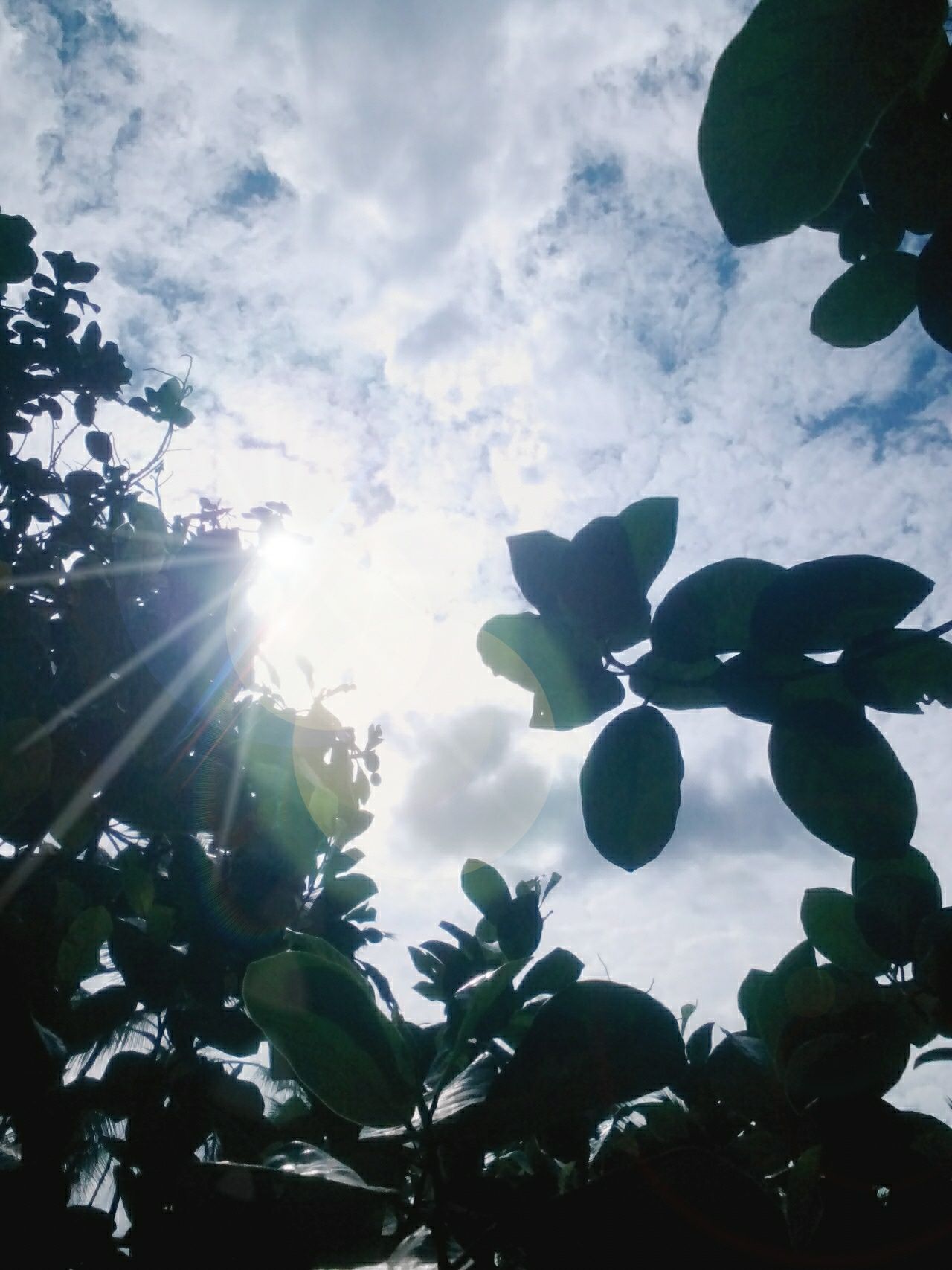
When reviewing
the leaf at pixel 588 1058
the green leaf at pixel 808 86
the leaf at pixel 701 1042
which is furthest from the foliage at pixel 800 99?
the leaf at pixel 701 1042

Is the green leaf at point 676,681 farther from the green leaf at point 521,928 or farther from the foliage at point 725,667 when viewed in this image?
the green leaf at point 521,928

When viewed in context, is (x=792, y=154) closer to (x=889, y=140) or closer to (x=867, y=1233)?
(x=889, y=140)

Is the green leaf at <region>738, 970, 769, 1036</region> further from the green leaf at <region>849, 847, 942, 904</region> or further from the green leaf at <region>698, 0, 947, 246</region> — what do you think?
the green leaf at <region>698, 0, 947, 246</region>

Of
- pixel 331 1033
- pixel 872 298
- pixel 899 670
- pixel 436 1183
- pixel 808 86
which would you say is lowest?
pixel 436 1183

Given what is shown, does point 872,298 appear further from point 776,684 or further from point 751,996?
point 751,996

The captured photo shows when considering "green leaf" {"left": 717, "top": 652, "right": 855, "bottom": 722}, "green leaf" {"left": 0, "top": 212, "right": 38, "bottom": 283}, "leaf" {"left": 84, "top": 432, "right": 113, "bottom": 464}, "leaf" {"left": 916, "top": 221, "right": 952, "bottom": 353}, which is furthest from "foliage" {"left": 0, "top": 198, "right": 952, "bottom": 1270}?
"leaf" {"left": 84, "top": 432, "right": 113, "bottom": 464}

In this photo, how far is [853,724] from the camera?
0.71 metres

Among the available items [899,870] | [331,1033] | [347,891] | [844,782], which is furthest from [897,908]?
[347,891]

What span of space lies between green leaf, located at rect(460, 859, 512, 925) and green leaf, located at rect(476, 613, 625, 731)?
1010 millimetres

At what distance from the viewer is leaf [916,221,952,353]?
756 millimetres

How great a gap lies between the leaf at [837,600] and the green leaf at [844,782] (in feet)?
0.23

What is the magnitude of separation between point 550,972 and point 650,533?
95 centimetres

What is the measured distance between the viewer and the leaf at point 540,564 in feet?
2.53

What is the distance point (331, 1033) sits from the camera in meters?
0.75
